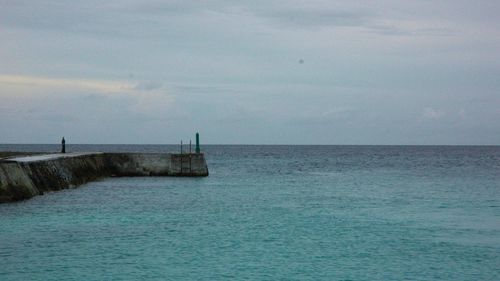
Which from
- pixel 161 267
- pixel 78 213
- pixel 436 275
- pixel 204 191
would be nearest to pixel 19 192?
pixel 78 213

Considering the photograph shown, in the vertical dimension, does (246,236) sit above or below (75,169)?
below

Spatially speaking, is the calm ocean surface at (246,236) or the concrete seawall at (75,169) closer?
the calm ocean surface at (246,236)

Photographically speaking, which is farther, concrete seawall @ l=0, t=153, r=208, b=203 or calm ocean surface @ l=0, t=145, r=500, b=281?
concrete seawall @ l=0, t=153, r=208, b=203

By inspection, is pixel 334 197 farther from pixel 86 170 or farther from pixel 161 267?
pixel 161 267

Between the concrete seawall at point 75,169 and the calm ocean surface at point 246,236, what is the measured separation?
0.97 m

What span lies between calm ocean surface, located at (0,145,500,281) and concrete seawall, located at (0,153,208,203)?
974 millimetres

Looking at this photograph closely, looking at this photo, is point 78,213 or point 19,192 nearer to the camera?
point 78,213

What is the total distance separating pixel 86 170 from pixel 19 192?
16830mm

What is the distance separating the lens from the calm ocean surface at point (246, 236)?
18719 mm

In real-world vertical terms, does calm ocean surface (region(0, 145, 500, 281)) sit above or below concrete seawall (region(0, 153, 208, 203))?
below

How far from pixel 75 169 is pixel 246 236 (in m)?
25.6

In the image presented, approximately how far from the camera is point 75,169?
1871 inches

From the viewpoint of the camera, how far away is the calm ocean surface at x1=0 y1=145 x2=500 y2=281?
1872 centimetres

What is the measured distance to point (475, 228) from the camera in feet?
89.3
